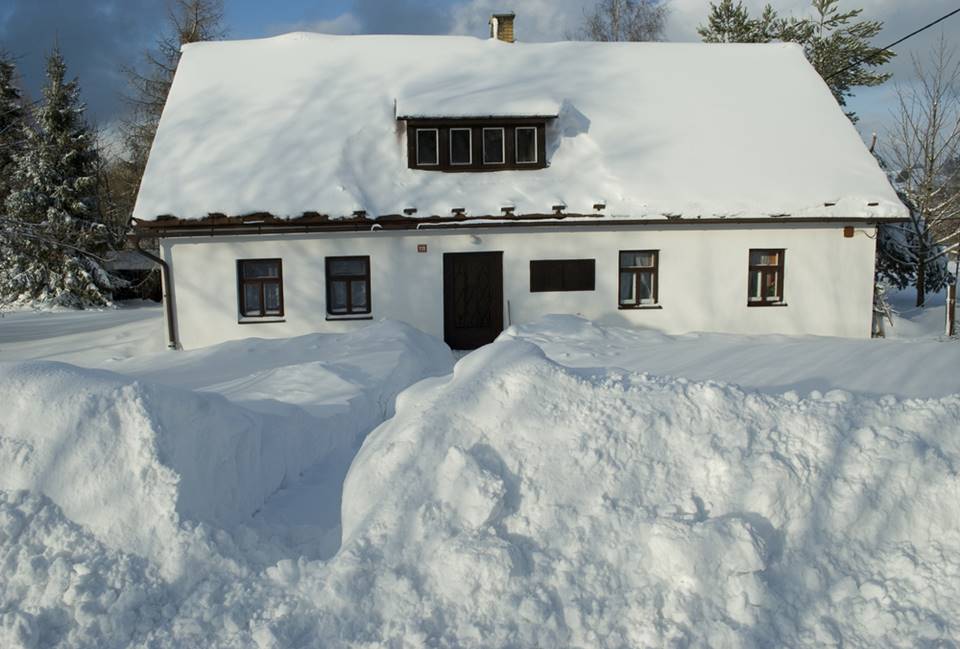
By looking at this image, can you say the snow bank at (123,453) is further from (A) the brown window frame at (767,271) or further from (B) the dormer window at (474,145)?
(A) the brown window frame at (767,271)

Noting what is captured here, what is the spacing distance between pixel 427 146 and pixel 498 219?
2.67 metres

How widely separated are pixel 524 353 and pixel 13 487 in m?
3.80

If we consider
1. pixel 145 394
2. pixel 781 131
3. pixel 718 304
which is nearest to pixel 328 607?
pixel 145 394

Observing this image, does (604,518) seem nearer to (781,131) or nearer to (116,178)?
(781,131)

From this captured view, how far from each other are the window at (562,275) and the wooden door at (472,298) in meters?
0.73

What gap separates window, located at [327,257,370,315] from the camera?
44.4 ft

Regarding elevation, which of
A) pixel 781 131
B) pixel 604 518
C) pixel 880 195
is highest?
pixel 781 131

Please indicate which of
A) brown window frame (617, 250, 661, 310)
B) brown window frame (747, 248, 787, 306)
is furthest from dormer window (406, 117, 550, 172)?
brown window frame (747, 248, 787, 306)

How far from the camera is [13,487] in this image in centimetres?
456

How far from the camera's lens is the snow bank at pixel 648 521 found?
3.79 meters

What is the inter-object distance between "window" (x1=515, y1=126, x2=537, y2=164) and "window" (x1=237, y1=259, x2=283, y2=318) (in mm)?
5604

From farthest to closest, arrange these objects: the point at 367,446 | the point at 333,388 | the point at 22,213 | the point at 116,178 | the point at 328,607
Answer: the point at 116,178 → the point at 22,213 → the point at 333,388 → the point at 367,446 → the point at 328,607

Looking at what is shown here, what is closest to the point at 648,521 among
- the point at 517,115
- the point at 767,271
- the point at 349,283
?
the point at 349,283

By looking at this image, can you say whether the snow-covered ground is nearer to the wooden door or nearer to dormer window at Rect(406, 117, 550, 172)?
the wooden door
